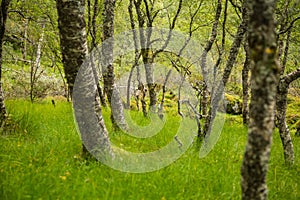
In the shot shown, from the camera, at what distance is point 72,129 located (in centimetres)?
743

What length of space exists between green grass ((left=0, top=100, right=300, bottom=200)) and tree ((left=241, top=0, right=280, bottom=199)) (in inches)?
60.2

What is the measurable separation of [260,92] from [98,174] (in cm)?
277

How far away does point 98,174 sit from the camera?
454cm

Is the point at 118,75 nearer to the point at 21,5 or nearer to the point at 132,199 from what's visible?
the point at 21,5

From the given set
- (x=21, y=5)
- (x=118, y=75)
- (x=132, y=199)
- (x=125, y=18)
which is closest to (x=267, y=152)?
(x=132, y=199)

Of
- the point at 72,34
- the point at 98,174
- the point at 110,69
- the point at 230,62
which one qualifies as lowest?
the point at 98,174

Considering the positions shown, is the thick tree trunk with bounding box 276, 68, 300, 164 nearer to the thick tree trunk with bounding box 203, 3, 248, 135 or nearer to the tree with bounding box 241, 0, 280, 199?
the thick tree trunk with bounding box 203, 3, 248, 135

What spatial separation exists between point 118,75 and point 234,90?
10.5m

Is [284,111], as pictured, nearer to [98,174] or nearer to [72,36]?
[98,174]

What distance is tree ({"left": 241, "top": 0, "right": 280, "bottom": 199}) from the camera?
2.46 metres

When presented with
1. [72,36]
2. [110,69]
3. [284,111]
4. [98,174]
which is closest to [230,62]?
[284,111]

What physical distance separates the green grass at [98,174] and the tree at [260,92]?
1.53m

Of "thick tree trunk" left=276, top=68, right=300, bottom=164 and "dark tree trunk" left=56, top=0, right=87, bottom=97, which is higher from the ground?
"dark tree trunk" left=56, top=0, right=87, bottom=97

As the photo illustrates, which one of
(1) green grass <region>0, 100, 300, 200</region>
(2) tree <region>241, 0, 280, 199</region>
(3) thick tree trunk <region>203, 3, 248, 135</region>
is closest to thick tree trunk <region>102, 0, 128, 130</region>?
(1) green grass <region>0, 100, 300, 200</region>
